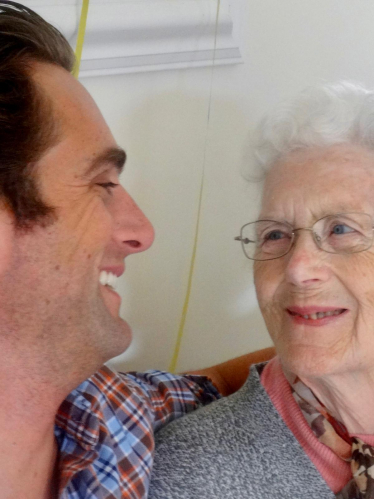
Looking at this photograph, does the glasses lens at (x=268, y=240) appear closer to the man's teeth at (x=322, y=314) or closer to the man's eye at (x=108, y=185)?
the man's teeth at (x=322, y=314)

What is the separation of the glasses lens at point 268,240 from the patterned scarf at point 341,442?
312 millimetres

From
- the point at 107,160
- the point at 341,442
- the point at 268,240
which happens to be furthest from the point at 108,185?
the point at 341,442

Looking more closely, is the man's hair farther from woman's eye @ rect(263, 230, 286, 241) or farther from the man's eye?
woman's eye @ rect(263, 230, 286, 241)

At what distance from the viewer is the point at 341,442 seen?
1.26 metres

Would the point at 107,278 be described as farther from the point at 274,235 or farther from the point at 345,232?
the point at 345,232

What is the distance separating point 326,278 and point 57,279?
0.57m

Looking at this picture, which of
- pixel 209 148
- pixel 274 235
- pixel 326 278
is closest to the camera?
pixel 326 278

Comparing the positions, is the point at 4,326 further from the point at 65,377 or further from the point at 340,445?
the point at 340,445

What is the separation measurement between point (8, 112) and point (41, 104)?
0.25 ft

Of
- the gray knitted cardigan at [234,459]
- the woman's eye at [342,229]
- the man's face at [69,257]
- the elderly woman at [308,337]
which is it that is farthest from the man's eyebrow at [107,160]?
the gray knitted cardigan at [234,459]

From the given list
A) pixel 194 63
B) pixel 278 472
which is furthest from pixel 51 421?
pixel 194 63

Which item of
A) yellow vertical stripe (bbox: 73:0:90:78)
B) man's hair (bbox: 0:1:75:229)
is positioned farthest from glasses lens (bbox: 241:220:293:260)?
yellow vertical stripe (bbox: 73:0:90:78)

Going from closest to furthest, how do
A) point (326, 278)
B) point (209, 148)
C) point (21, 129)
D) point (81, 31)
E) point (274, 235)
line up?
point (21, 129) < point (326, 278) < point (274, 235) < point (81, 31) < point (209, 148)

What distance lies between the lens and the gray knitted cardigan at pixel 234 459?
117 centimetres
